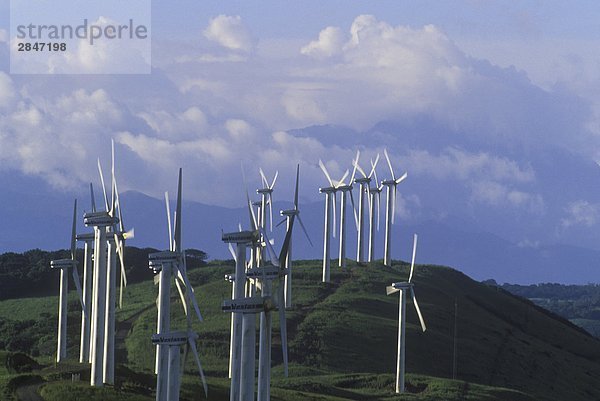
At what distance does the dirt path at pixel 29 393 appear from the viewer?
125 m

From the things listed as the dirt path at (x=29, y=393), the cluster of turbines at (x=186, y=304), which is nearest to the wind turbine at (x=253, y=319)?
the cluster of turbines at (x=186, y=304)

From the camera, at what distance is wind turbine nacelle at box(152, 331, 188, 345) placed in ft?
324

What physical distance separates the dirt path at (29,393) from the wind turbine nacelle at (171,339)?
101 ft

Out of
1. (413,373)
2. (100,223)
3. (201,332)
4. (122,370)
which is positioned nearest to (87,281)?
(122,370)

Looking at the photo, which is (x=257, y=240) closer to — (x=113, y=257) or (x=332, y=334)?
(x=113, y=257)

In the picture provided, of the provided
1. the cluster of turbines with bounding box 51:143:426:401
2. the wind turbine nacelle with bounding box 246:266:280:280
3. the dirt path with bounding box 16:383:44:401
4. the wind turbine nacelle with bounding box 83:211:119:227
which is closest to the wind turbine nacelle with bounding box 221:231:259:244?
the cluster of turbines with bounding box 51:143:426:401

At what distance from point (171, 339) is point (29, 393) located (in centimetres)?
3486

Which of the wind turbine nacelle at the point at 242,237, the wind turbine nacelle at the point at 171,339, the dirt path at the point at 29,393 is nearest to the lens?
the wind turbine nacelle at the point at 171,339

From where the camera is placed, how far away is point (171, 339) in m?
99.2

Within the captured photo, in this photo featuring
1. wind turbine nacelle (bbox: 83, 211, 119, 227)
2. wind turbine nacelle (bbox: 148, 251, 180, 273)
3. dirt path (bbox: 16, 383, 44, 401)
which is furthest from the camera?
wind turbine nacelle (bbox: 83, 211, 119, 227)

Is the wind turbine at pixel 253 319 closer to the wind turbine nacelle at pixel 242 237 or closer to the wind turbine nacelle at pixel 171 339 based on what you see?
the wind turbine nacelle at pixel 242 237

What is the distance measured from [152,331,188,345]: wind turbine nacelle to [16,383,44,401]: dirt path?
30676 mm

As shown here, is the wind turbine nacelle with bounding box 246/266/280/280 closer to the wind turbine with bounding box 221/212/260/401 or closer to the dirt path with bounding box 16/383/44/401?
the wind turbine with bounding box 221/212/260/401

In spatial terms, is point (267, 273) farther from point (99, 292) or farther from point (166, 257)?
point (99, 292)
